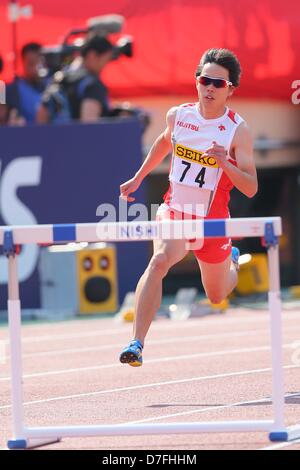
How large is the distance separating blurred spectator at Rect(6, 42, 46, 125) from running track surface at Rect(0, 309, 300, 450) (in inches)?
123

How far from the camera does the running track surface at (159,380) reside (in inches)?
273

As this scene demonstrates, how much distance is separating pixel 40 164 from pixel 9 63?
7.04ft

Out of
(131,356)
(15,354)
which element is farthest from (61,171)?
(15,354)

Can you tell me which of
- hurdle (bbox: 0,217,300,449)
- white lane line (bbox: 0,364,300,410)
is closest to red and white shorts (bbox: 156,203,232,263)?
white lane line (bbox: 0,364,300,410)

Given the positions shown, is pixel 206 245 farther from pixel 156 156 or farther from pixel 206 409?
pixel 206 409

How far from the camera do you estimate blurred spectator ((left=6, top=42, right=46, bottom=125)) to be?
15773mm

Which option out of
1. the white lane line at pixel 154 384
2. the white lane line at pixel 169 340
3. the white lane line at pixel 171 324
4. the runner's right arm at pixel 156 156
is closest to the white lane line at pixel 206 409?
the white lane line at pixel 154 384

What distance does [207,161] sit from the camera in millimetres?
7816

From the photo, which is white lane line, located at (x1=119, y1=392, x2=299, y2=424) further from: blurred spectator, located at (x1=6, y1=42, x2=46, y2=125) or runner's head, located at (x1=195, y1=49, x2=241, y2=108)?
blurred spectator, located at (x1=6, y1=42, x2=46, y2=125)

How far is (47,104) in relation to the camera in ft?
52.0

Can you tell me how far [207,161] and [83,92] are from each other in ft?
27.0

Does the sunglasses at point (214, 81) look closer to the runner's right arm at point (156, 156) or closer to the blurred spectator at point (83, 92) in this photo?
the runner's right arm at point (156, 156)

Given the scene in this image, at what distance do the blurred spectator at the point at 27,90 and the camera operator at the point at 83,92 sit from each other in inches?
5.9
